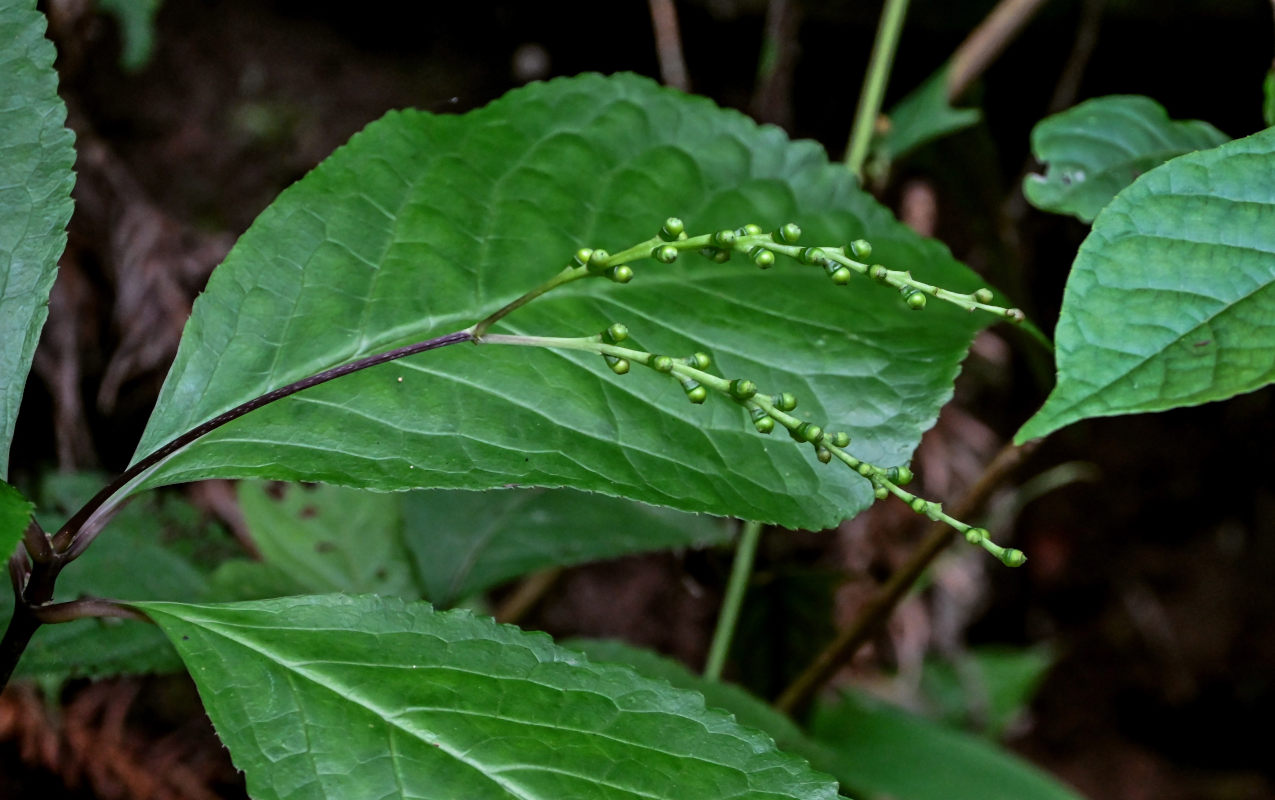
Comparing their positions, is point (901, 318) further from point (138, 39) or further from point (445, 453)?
point (138, 39)

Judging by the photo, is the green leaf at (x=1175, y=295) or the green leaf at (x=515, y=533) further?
the green leaf at (x=515, y=533)

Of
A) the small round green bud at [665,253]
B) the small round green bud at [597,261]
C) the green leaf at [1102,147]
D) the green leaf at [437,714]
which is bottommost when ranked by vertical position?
the green leaf at [437,714]

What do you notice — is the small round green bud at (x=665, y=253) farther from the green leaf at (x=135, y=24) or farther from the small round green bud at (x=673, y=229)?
the green leaf at (x=135, y=24)

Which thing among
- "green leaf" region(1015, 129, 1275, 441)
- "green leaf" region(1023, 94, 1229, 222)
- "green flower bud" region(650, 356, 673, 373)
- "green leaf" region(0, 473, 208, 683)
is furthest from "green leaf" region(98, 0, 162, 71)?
"green leaf" region(1015, 129, 1275, 441)

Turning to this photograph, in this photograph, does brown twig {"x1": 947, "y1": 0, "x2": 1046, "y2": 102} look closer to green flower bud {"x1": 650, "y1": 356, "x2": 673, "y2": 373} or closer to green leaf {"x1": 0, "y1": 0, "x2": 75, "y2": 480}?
green flower bud {"x1": 650, "y1": 356, "x2": 673, "y2": 373}

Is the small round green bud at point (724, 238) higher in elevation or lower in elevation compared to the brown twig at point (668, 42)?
lower

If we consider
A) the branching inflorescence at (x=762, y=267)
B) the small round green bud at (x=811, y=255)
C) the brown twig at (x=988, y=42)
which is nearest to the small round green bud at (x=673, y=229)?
the branching inflorescence at (x=762, y=267)

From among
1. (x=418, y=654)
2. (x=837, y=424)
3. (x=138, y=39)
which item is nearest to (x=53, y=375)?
(x=138, y=39)
